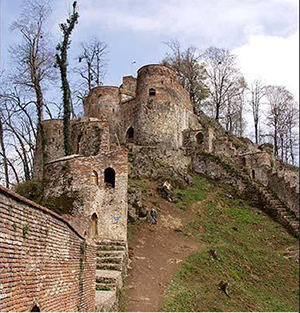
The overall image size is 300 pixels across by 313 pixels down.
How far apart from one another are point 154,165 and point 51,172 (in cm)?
1049

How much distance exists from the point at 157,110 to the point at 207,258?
14579 millimetres

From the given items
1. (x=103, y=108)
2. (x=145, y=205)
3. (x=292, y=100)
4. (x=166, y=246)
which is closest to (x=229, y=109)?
(x=292, y=100)

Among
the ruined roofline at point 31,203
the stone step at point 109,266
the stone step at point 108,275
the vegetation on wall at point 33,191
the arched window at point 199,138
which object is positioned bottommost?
the stone step at point 108,275

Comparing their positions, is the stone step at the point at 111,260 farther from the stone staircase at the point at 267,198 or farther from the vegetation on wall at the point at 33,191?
the stone staircase at the point at 267,198

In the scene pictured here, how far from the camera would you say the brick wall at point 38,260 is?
5.36 metres

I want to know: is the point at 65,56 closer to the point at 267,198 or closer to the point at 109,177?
the point at 109,177

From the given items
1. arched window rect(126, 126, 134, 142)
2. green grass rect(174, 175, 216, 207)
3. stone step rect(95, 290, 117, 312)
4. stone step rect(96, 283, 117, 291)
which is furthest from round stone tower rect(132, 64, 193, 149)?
stone step rect(95, 290, 117, 312)

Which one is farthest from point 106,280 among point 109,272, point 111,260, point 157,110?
point 157,110

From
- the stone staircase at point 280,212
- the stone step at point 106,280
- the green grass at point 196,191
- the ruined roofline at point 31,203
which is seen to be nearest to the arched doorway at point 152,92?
the green grass at point 196,191

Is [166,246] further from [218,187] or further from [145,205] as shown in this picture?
[218,187]

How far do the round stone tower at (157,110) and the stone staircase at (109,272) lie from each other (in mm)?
13593

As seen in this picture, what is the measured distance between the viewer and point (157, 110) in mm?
29016

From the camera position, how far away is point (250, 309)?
13.6 m

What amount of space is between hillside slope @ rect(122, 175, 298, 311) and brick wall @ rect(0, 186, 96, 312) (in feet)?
15.2
